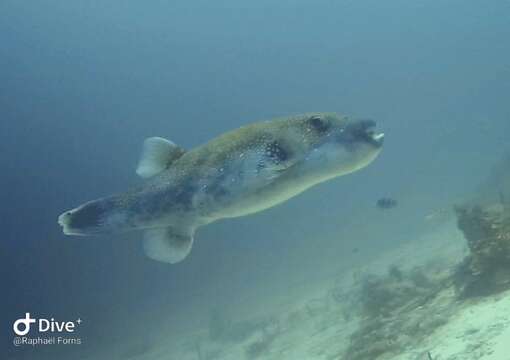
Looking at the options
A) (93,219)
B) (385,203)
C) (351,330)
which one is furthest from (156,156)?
(351,330)

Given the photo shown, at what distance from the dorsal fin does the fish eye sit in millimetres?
1310

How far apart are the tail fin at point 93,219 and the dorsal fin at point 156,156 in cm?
67

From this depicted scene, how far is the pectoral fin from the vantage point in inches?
170

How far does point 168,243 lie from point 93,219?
0.71 m

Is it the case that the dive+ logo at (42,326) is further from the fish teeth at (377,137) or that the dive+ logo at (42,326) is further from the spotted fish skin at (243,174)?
the fish teeth at (377,137)

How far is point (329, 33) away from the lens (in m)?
155

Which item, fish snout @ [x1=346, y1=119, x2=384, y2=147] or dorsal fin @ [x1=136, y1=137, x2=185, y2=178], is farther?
dorsal fin @ [x1=136, y1=137, x2=185, y2=178]

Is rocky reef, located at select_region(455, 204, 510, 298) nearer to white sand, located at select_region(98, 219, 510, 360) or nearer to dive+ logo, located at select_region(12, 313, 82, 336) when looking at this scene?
white sand, located at select_region(98, 219, 510, 360)

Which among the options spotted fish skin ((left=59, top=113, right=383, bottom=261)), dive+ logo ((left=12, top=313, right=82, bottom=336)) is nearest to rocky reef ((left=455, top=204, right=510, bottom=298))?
spotted fish skin ((left=59, top=113, right=383, bottom=261))

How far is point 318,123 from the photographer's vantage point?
3.92 meters

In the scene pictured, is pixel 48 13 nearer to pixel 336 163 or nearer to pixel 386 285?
pixel 386 285

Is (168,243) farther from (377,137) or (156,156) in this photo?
(377,137)

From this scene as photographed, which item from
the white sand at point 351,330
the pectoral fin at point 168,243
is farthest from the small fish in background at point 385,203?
the pectoral fin at point 168,243

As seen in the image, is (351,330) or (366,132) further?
(351,330)
